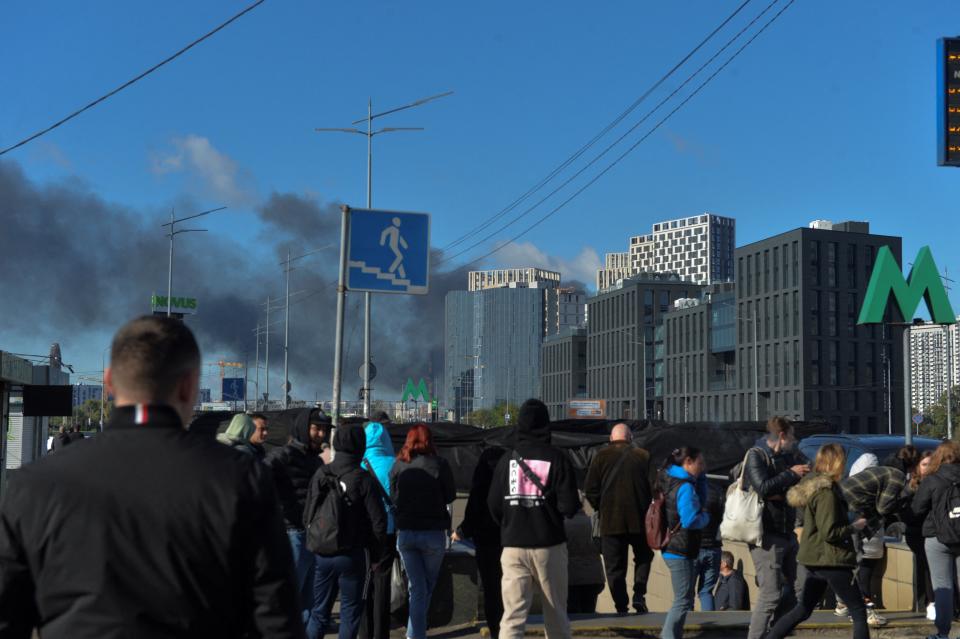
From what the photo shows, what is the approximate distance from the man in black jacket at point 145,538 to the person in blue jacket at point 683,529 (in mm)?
6631

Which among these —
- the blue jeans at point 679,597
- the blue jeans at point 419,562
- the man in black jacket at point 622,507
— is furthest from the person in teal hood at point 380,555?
the man in black jacket at point 622,507

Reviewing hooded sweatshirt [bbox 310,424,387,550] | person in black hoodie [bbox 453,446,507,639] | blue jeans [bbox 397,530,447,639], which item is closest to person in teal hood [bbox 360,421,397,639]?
blue jeans [bbox 397,530,447,639]

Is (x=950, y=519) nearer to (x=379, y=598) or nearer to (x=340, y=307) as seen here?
(x=379, y=598)

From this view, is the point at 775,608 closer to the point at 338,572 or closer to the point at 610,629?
the point at 610,629

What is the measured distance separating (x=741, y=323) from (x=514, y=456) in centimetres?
11224

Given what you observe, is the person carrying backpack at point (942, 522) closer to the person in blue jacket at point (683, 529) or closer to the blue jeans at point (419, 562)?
the person in blue jacket at point (683, 529)

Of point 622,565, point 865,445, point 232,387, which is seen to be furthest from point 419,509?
point 232,387

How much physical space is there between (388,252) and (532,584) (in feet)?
31.4

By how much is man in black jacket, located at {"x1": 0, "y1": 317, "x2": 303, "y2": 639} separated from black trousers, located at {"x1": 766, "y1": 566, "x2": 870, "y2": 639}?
6.50m

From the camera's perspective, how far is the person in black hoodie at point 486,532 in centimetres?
877

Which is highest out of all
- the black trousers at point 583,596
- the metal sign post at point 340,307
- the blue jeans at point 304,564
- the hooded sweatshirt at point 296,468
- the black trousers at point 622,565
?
the metal sign post at point 340,307

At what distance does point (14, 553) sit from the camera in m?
2.74

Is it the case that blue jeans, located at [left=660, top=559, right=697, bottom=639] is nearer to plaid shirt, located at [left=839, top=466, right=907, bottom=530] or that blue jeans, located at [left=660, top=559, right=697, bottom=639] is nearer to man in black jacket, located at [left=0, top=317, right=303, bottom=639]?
plaid shirt, located at [left=839, top=466, right=907, bottom=530]

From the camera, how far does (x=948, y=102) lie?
2192 cm
